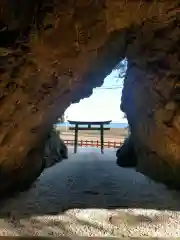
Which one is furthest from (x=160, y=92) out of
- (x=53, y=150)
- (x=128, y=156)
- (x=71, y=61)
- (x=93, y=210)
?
(x=53, y=150)

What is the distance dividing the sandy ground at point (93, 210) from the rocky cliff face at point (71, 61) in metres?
0.37

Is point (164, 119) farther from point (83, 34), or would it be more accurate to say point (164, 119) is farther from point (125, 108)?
point (125, 108)

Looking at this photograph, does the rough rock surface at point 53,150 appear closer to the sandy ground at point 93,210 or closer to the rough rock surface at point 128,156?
the rough rock surface at point 128,156

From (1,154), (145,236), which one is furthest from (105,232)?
(1,154)

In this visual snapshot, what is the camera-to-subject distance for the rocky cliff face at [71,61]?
2848 mm

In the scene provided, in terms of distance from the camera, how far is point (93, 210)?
9.68ft

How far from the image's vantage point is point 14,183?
3.67 metres

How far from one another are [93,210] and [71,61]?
1615mm

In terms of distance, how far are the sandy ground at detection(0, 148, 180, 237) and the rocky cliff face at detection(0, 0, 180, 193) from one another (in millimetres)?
372

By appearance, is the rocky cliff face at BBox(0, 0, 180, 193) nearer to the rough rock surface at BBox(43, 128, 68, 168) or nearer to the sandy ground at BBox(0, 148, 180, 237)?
the sandy ground at BBox(0, 148, 180, 237)

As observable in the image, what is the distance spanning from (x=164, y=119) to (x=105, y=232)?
177cm

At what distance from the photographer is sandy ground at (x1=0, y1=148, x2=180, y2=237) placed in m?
2.33

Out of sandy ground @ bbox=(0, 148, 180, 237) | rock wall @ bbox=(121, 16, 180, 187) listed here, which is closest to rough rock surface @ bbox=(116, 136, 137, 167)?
rock wall @ bbox=(121, 16, 180, 187)

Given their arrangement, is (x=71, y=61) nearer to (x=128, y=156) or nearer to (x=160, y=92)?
(x=160, y=92)
